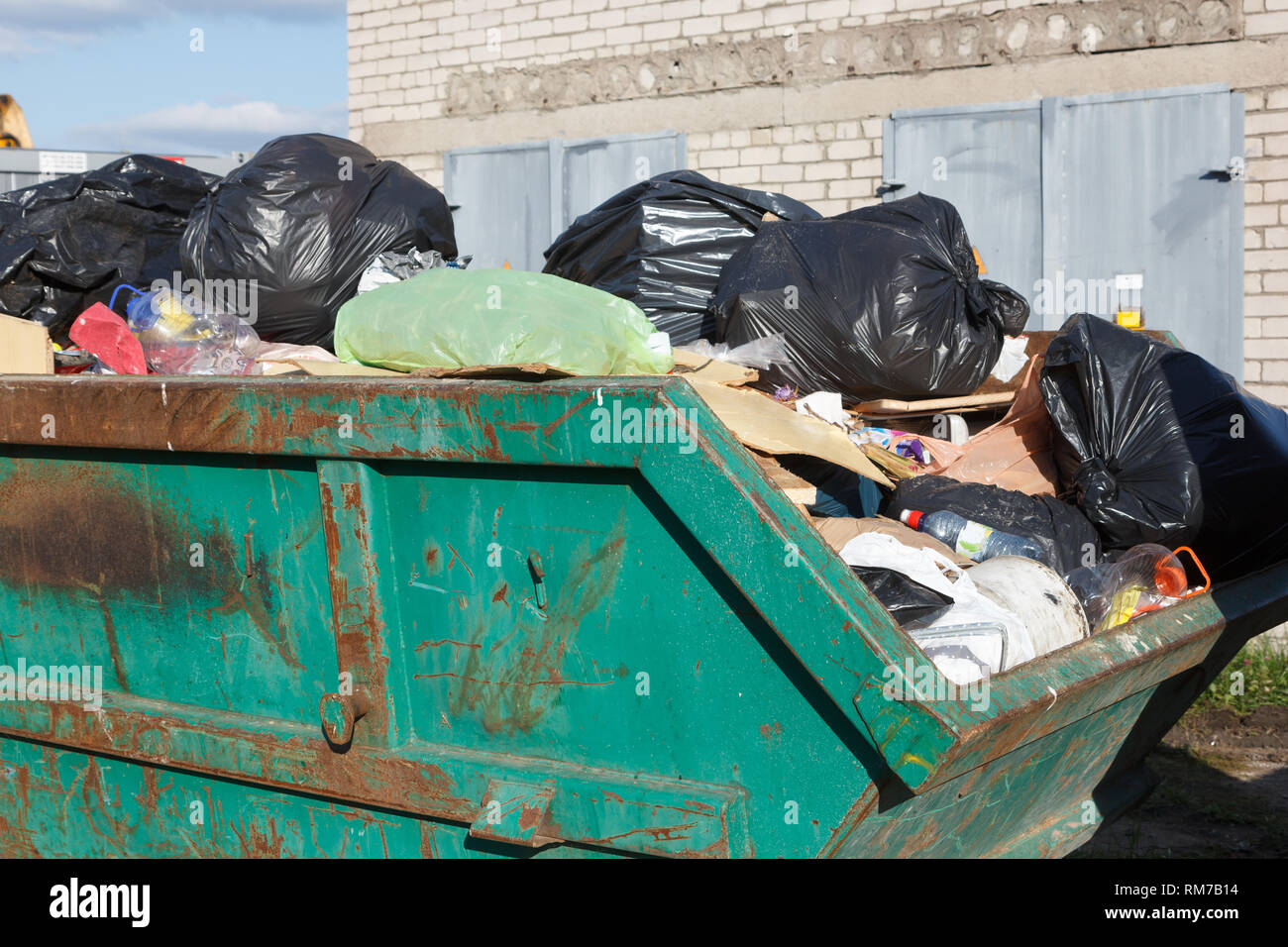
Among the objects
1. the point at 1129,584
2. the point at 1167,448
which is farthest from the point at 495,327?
the point at 1167,448

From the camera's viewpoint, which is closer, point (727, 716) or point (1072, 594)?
point (727, 716)

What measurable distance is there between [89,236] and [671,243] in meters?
1.77

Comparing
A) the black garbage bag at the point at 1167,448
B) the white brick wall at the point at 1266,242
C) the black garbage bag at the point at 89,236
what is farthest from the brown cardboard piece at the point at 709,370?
the white brick wall at the point at 1266,242

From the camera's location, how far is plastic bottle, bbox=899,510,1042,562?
2.38 metres

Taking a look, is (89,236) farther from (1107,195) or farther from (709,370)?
(1107,195)

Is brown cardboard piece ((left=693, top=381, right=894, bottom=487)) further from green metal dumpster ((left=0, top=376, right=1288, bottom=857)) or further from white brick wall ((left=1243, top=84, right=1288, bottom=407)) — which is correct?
white brick wall ((left=1243, top=84, right=1288, bottom=407))

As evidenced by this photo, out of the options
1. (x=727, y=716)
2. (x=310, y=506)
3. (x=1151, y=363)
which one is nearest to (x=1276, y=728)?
(x=1151, y=363)

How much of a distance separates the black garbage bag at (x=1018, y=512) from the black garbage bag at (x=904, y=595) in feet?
1.73

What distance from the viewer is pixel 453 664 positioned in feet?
5.93

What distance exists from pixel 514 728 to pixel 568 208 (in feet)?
20.3

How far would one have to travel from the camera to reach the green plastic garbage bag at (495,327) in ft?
7.45

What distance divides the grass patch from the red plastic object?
4.09 metres
